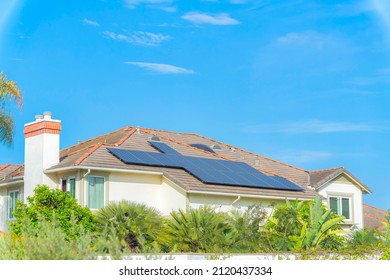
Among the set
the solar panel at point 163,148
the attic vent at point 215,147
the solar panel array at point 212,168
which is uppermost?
→ the attic vent at point 215,147

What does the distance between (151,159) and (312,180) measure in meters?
10.9

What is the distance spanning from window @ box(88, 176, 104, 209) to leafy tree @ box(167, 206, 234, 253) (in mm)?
6071

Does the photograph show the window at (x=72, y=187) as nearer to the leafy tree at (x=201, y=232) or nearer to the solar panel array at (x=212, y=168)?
the solar panel array at (x=212, y=168)

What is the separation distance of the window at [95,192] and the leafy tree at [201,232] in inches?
239

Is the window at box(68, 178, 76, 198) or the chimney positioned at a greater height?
the chimney

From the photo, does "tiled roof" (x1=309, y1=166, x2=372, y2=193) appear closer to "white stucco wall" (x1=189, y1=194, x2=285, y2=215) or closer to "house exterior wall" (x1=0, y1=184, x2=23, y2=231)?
"white stucco wall" (x1=189, y1=194, x2=285, y2=215)

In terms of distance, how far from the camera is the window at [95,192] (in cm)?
3091

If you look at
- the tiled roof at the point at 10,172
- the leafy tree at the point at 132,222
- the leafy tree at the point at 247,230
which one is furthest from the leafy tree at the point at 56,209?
the tiled roof at the point at 10,172

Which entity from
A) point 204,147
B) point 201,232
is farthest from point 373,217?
point 201,232

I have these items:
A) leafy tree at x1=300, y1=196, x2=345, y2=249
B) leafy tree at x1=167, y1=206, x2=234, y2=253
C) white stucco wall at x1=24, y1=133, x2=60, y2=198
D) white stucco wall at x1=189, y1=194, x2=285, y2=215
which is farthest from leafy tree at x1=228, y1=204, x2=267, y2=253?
white stucco wall at x1=24, y1=133, x2=60, y2=198

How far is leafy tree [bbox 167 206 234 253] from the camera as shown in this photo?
79.2ft
